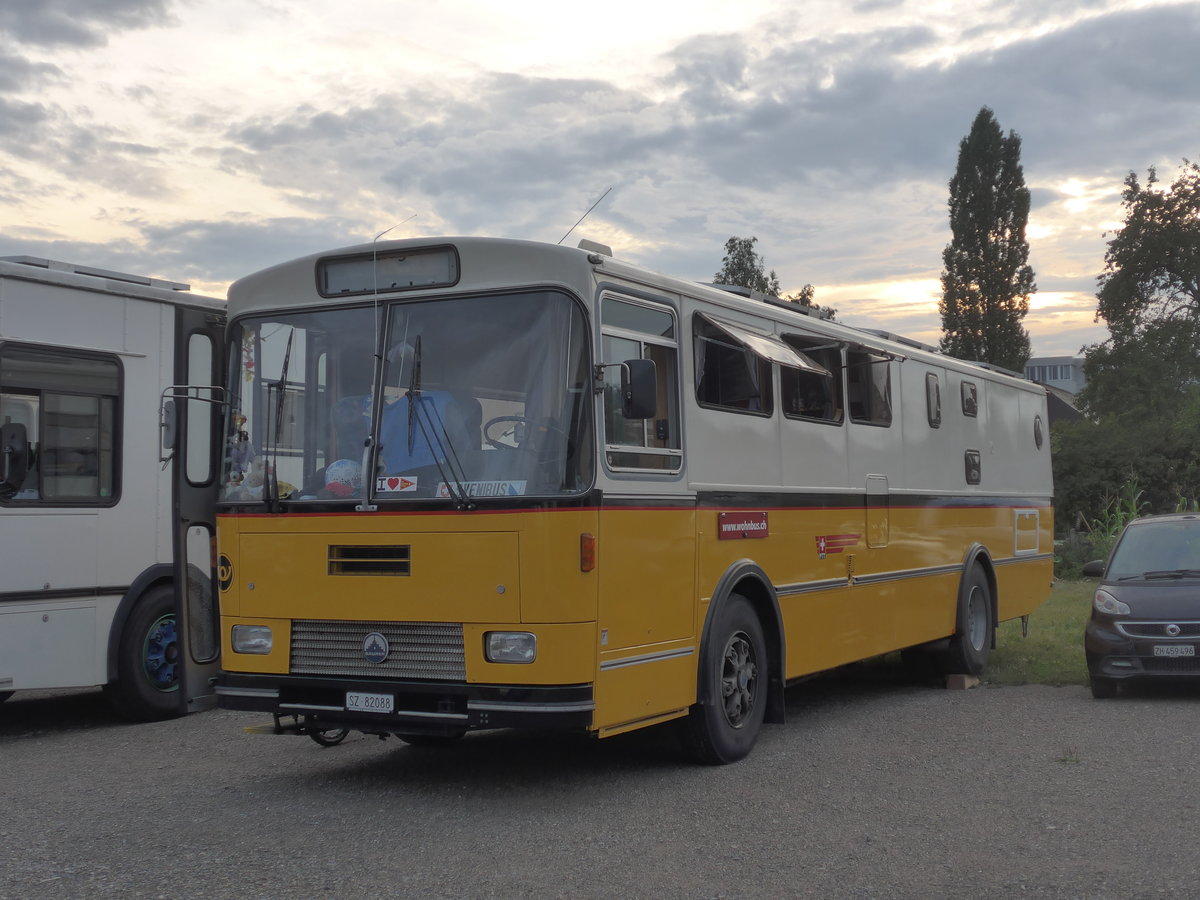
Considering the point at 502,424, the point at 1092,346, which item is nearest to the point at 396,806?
the point at 502,424

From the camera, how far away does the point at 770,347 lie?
9.41 meters

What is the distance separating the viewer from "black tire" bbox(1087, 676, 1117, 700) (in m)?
11.2

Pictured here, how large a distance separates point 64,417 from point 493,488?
455cm

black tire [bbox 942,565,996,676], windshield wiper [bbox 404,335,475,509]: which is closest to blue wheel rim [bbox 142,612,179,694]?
windshield wiper [bbox 404,335,475,509]

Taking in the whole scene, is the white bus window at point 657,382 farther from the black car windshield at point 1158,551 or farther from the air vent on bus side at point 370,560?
the black car windshield at point 1158,551

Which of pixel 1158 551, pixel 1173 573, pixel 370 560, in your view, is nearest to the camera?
pixel 370 560

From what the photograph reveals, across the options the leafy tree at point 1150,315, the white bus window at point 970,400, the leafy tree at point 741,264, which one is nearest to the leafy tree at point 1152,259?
A: the leafy tree at point 1150,315

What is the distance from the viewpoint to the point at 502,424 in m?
7.03

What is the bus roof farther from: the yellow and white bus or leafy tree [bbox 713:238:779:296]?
leafy tree [bbox 713:238:779:296]

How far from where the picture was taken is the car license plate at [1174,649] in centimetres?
1084

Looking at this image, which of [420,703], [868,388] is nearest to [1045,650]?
[868,388]

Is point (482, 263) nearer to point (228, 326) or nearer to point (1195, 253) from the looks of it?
point (228, 326)

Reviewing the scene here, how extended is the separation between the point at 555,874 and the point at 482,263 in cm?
331

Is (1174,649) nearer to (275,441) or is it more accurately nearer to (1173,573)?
(1173,573)
